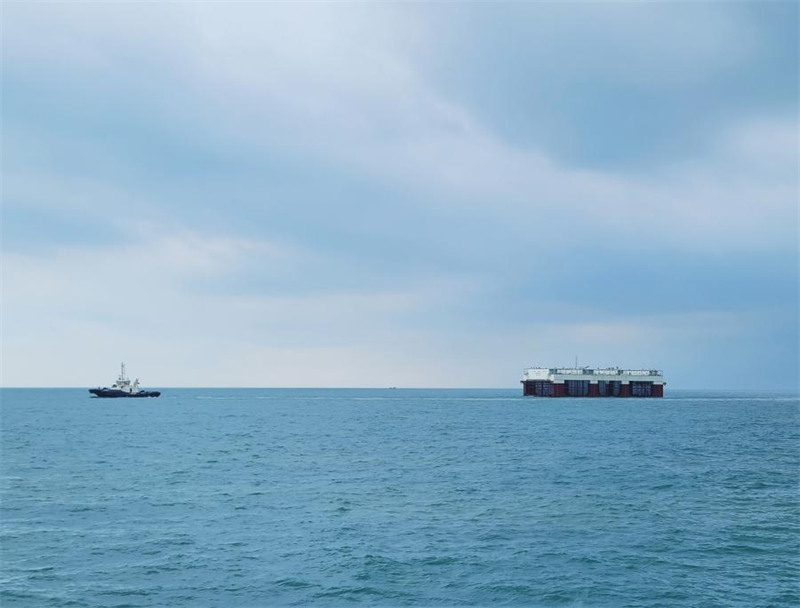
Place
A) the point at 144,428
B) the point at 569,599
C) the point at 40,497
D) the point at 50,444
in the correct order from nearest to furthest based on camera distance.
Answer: the point at 569,599 < the point at 40,497 < the point at 50,444 < the point at 144,428

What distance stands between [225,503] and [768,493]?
128 feet

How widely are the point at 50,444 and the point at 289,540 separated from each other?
6600 centimetres

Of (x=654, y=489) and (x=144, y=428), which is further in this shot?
(x=144, y=428)

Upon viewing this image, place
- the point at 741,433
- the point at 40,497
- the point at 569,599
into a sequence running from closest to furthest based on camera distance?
the point at 569,599 < the point at 40,497 < the point at 741,433

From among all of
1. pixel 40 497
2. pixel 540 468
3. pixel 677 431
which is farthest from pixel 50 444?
pixel 677 431

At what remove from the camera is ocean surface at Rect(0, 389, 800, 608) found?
2584 cm

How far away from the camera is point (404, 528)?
115ft

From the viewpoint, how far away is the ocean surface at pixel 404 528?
84.8ft

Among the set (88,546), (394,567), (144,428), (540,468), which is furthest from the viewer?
(144,428)

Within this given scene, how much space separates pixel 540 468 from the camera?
189 ft

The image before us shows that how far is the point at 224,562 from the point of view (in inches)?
1155

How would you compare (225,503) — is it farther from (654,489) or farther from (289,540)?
(654,489)

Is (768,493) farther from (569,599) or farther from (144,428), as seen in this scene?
(144,428)

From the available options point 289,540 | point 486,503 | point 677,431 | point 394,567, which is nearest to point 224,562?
point 289,540
